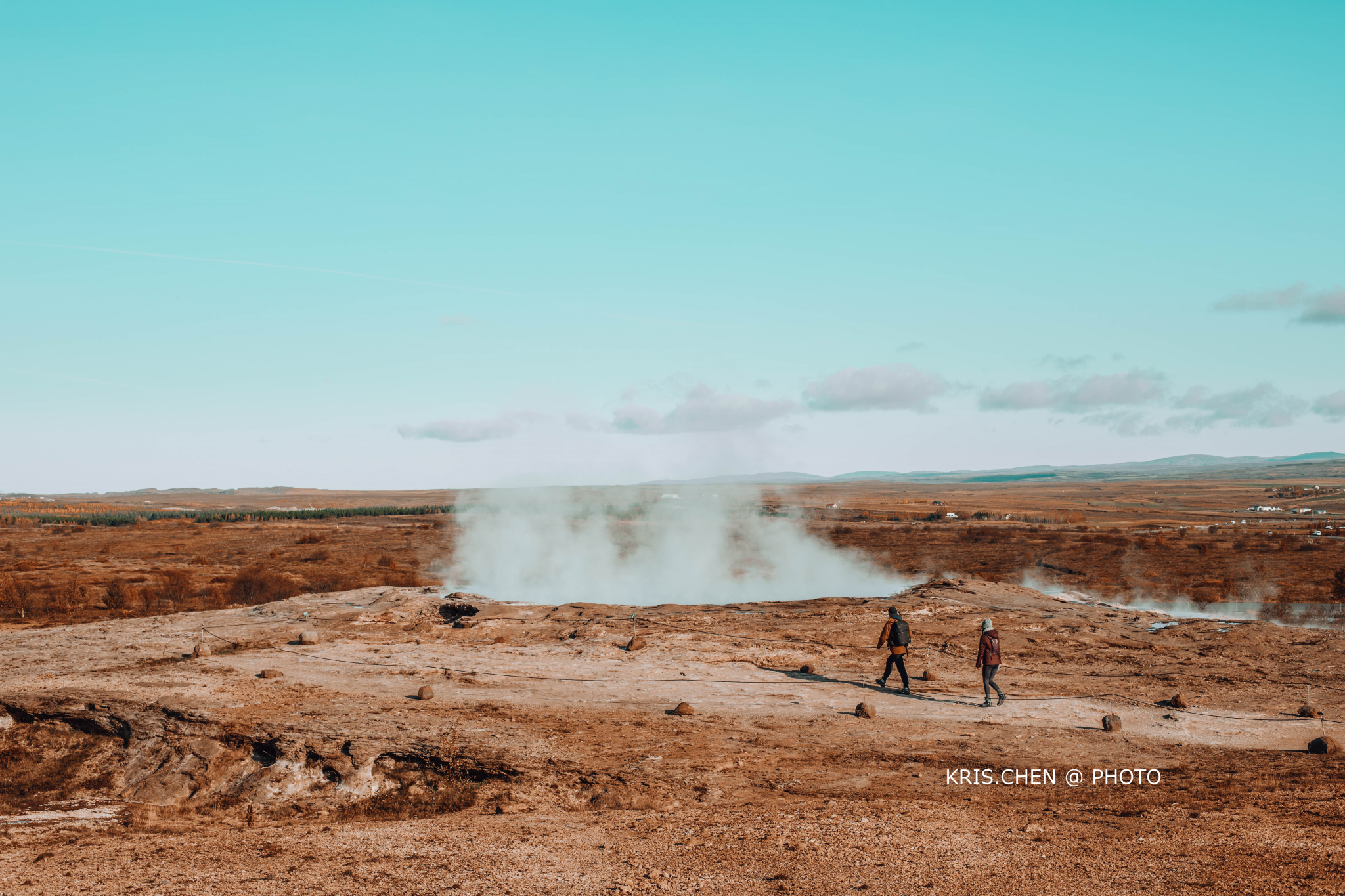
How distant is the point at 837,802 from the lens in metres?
9.11

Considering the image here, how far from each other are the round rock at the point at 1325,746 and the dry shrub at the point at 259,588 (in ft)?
88.0

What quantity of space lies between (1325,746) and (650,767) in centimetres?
825

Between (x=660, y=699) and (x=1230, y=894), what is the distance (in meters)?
8.17

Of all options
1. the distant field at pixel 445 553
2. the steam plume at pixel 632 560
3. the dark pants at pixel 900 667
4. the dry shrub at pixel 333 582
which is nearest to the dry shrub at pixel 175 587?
the distant field at pixel 445 553

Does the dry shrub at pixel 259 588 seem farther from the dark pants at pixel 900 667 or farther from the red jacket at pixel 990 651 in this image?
the red jacket at pixel 990 651

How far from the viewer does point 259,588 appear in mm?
29891

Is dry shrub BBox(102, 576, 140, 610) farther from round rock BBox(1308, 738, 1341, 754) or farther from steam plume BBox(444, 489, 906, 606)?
round rock BBox(1308, 738, 1341, 754)

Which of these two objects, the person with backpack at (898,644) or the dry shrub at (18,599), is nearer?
the person with backpack at (898,644)

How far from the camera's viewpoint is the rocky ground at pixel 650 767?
761cm

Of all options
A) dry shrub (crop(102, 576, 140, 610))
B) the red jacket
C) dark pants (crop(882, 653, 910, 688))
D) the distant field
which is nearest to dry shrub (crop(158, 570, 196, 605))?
the distant field

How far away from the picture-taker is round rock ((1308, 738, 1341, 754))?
34.1 feet

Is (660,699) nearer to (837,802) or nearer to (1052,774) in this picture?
(837,802)

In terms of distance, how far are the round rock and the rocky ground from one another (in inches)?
8.3

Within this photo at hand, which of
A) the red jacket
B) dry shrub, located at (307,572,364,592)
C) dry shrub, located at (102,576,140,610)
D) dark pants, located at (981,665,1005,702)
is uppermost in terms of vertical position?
the red jacket
